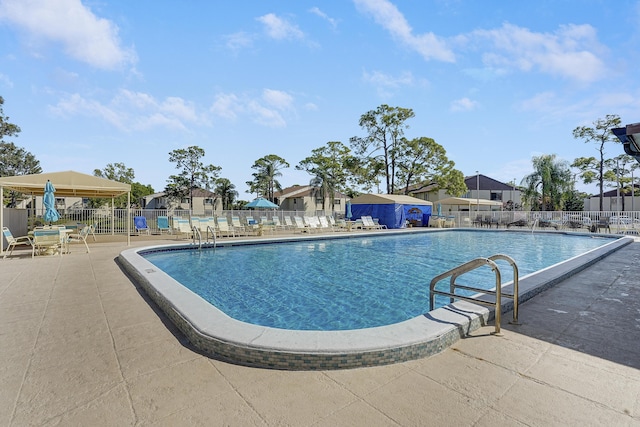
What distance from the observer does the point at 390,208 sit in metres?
22.0

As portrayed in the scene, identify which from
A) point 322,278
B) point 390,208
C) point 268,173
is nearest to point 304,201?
point 268,173

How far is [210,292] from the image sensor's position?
5.86 metres

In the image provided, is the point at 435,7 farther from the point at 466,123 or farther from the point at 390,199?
the point at 390,199

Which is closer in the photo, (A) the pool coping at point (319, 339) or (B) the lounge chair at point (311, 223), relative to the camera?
(A) the pool coping at point (319, 339)

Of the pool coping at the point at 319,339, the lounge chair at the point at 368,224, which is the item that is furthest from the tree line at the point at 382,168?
the pool coping at the point at 319,339

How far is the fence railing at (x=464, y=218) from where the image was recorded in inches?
633

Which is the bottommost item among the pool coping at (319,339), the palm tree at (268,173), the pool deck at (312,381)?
the pool deck at (312,381)

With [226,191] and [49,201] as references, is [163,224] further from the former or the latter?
[226,191]

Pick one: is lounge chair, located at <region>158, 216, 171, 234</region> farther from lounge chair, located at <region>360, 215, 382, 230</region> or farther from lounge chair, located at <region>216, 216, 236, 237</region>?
lounge chair, located at <region>360, 215, 382, 230</region>

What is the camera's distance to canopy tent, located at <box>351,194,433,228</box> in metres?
21.9

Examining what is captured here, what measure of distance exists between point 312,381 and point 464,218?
24928 millimetres

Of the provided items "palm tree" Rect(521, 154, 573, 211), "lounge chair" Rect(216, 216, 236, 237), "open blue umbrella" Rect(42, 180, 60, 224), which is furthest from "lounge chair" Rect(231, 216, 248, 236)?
"palm tree" Rect(521, 154, 573, 211)

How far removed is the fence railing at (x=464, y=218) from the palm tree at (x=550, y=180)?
1074 centimetres

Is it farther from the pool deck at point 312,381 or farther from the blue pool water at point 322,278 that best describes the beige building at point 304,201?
the pool deck at point 312,381
